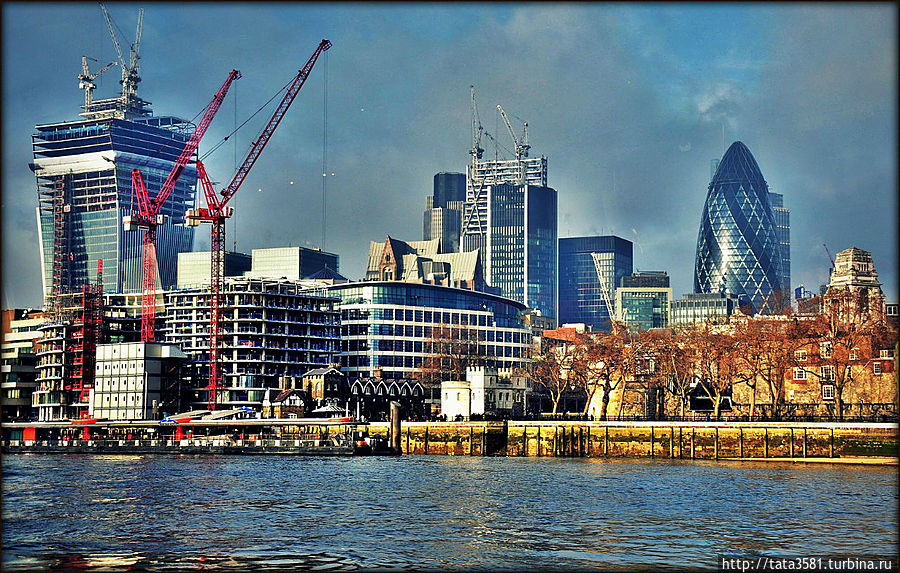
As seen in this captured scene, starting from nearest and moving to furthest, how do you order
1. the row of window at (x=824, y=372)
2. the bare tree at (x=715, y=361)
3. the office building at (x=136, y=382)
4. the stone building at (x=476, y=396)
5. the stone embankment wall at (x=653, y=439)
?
1. the stone embankment wall at (x=653, y=439)
2. the row of window at (x=824, y=372)
3. the bare tree at (x=715, y=361)
4. the stone building at (x=476, y=396)
5. the office building at (x=136, y=382)

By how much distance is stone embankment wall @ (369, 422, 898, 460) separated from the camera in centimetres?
11756

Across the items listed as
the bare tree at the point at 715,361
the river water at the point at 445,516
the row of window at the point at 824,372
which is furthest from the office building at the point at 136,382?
the row of window at the point at 824,372

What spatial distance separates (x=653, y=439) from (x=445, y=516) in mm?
67606

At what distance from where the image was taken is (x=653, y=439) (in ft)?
431

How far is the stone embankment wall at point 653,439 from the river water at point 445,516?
5997 mm

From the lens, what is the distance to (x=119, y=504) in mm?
75875

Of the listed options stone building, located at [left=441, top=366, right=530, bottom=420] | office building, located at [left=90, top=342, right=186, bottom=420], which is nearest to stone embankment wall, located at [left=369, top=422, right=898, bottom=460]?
stone building, located at [left=441, top=366, right=530, bottom=420]

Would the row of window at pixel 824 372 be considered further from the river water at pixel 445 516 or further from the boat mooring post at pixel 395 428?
the boat mooring post at pixel 395 428

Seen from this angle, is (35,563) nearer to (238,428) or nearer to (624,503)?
(624,503)

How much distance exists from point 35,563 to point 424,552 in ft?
58.4

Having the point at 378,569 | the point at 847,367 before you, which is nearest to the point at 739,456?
the point at 847,367

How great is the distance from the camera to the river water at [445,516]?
5091cm

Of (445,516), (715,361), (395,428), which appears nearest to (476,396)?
(395,428)

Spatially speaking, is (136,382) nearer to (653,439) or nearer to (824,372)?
(653,439)
